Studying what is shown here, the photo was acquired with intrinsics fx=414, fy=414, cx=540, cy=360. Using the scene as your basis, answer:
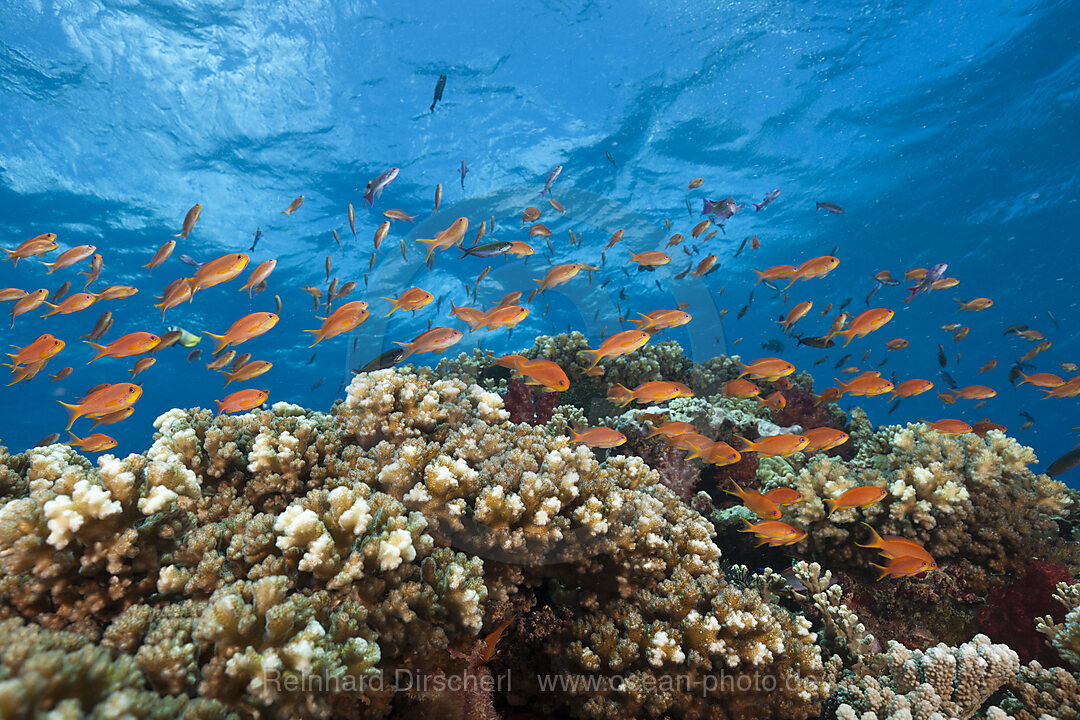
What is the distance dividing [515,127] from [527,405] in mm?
17043

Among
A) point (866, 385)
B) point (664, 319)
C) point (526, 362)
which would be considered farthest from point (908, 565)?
point (526, 362)

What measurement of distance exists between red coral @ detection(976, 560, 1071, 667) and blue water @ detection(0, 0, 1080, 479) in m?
12.8

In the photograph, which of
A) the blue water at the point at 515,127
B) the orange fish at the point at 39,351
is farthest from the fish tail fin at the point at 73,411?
the blue water at the point at 515,127

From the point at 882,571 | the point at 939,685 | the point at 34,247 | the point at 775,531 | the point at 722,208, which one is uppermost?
the point at 722,208

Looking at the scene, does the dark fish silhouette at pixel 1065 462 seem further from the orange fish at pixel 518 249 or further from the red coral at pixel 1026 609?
the orange fish at pixel 518 249

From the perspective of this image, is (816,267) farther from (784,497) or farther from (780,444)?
(784,497)

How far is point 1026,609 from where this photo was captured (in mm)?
3576

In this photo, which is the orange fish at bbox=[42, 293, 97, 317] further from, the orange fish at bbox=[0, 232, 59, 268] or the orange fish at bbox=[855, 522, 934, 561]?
the orange fish at bbox=[855, 522, 934, 561]

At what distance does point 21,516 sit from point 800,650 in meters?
4.32

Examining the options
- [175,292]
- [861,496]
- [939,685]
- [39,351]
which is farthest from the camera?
[175,292]

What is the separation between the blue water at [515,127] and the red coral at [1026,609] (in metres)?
12.8

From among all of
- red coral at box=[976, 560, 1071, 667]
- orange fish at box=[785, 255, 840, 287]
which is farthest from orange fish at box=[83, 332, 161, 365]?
red coral at box=[976, 560, 1071, 667]

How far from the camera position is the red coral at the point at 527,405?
5703mm

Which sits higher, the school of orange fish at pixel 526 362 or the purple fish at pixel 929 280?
the purple fish at pixel 929 280
